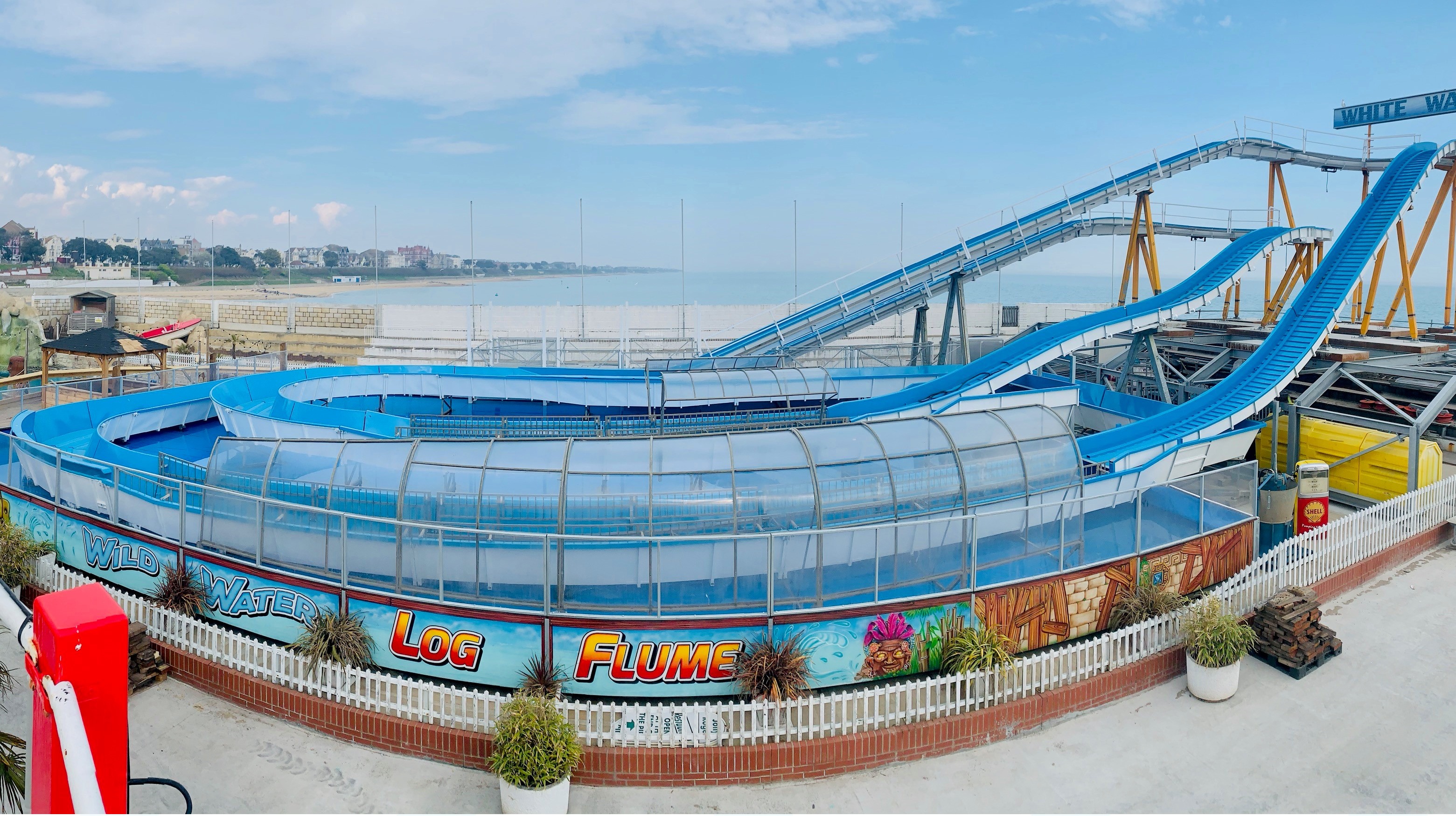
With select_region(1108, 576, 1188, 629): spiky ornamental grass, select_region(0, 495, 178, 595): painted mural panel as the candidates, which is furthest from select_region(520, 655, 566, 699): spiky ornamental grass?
select_region(1108, 576, 1188, 629): spiky ornamental grass

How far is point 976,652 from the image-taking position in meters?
9.49

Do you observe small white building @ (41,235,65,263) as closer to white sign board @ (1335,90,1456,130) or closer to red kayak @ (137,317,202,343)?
red kayak @ (137,317,202,343)

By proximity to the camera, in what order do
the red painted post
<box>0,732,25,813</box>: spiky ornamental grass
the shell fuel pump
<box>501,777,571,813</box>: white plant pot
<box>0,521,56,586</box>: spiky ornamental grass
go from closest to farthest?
the red painted post → <box>0,732,25,813</box>: spiky ornamental grass → <box>501,777,571,813</box>: white plant pot → <box>0,521,56,586</box>: spiky ornamental grass → the shell fuel pump

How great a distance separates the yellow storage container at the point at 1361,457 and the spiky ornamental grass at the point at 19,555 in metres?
21.9

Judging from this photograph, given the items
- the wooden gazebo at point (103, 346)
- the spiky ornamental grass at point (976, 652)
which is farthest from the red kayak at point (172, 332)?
the spiky ornamental grass at point (976, 652)

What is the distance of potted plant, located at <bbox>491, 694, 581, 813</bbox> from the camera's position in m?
7.73

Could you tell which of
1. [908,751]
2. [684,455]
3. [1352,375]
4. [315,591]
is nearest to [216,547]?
[315,591]

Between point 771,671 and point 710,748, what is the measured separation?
102 centimetres

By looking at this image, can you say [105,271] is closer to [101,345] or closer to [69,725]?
[101,345]

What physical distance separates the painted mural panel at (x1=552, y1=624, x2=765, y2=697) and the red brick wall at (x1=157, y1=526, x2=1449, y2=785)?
2.96ft

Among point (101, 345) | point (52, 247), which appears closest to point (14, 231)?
point (52, 247)

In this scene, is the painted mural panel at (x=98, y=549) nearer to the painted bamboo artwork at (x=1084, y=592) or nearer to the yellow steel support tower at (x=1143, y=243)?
the painted bamboo artwork at (x=1084, y=592)

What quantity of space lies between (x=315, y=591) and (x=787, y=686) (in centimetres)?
540

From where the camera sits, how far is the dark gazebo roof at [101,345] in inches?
913
